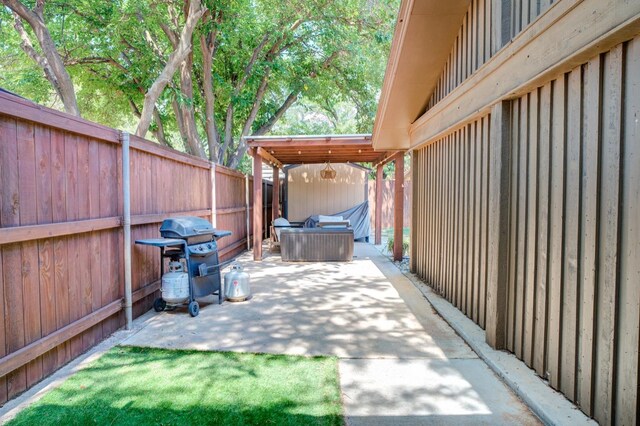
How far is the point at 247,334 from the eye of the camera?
3621 millimetres

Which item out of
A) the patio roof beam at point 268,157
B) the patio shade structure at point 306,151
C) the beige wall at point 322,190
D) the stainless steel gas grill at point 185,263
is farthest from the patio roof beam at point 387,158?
the stainless steel gas grill at point 185,263

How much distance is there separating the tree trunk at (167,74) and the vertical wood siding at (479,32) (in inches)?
178

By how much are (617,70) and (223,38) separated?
8.15 meters

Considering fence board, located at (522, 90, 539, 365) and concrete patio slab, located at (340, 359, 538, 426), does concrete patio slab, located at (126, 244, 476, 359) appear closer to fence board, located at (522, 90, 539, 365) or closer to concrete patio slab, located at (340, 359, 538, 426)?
concrete patio slab, located at (340, 359, 538, 426)

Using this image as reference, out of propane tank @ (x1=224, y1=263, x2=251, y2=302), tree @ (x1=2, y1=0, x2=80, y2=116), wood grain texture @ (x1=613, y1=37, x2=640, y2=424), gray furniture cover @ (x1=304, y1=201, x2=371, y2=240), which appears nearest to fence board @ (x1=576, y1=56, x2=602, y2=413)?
wood grain texture @ (x1=613, y1=37, x2=640, y2=424)

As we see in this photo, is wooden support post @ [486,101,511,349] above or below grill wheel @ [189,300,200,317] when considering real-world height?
above

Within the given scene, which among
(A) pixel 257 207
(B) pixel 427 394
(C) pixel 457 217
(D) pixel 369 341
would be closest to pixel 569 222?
(B) pixel 427 394

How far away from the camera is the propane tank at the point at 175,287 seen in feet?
13.5

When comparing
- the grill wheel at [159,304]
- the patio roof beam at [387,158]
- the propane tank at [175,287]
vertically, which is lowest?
the grill wheel at [159,304]

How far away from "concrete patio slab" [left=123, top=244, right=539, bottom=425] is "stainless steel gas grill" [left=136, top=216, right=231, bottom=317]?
21 cm

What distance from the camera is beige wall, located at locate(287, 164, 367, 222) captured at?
12.1 metres

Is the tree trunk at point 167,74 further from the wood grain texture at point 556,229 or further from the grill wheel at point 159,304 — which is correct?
the wood grain texture at point 556,229

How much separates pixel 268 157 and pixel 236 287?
5.43m

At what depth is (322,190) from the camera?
1218cm
